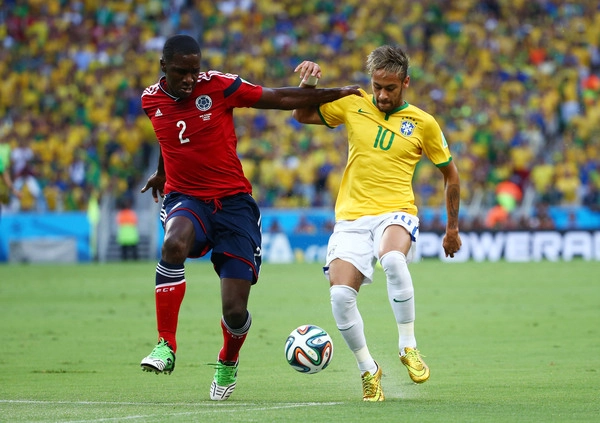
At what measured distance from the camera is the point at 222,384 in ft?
25.9

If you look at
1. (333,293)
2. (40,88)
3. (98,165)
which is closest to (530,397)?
(333,293)

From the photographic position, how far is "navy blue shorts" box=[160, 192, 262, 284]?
771 cm

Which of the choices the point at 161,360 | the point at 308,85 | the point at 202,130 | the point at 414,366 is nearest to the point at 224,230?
the point at 202,130

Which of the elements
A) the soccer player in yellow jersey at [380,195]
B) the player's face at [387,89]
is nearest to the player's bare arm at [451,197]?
the soccer player in yellow jersey at [380,195]

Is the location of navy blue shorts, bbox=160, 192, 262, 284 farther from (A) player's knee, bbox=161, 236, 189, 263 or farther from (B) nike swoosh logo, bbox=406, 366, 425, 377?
(B) nike swoosh logo, bbox=406, 366, 425, 377

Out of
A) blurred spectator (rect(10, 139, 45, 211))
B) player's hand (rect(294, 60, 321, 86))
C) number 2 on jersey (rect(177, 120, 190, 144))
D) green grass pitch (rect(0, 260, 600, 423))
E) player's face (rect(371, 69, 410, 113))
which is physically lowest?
green grass pitch (rect(0, 260, 600, 423))

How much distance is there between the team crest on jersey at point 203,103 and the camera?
7.83 meters

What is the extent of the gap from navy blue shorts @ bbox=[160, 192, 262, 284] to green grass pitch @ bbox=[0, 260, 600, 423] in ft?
3.15

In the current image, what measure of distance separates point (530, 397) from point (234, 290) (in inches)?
87.1

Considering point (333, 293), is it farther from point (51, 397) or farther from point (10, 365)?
point (10, 365)

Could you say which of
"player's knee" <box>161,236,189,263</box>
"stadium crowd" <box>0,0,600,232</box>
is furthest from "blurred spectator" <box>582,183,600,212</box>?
"player's knee" <box>161,236,189,263</box>

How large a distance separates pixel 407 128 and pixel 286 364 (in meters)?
3.18

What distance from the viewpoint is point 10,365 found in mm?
10250

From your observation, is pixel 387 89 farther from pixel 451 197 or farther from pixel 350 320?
pixel 350 320
